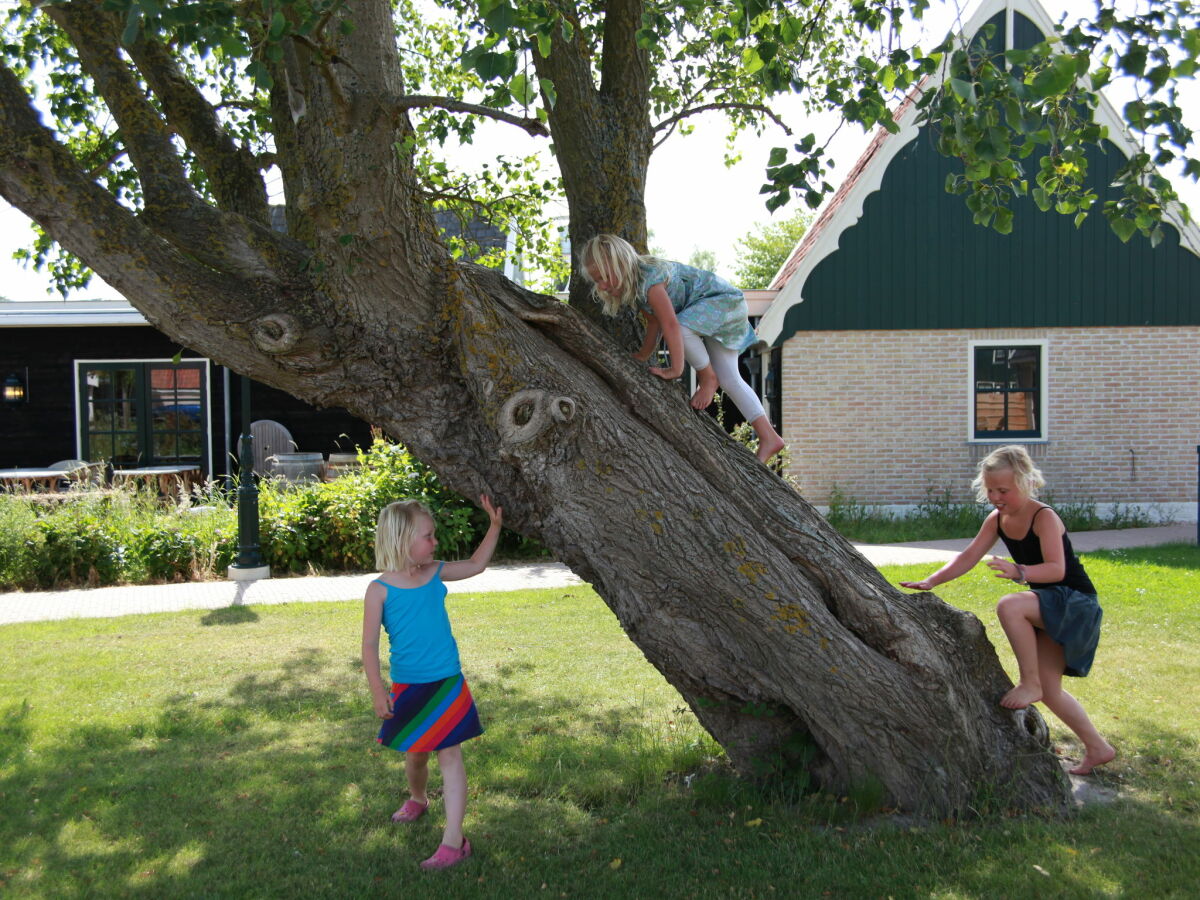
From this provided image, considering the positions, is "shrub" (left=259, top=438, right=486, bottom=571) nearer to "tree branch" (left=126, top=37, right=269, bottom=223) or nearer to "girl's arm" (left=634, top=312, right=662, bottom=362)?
"tree branch" (left=126, top=37, right=269, bottom=223)

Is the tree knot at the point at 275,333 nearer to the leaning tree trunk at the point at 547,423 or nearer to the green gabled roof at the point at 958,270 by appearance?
the leaning tree trunk at the point at 547,423

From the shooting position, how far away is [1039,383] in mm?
15281

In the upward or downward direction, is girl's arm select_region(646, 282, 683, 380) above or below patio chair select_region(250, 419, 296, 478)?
above

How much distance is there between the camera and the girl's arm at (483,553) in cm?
413

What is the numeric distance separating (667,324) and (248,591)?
7368mm

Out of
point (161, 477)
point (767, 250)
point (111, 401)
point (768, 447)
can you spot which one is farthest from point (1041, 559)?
point (767, 250)

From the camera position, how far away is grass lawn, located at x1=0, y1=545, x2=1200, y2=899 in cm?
376

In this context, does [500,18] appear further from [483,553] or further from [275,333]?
[483,553]

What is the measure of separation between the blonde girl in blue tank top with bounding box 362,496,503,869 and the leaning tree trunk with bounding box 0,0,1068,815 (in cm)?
34

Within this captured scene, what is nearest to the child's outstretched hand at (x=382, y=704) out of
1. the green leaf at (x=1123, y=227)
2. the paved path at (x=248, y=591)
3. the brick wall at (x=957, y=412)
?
the green leaf at (x=1123, y=227)

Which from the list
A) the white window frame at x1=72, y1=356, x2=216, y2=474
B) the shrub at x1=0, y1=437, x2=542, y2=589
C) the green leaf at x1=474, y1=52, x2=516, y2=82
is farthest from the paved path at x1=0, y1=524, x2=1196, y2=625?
the white window frame at x1=72, y1=356, x2=216, y2=474

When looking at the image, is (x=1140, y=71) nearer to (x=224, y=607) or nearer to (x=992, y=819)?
(x=992, y=819)

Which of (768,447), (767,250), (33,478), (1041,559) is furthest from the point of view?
(767,250)

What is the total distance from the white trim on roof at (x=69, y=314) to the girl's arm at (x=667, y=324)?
1493cm
